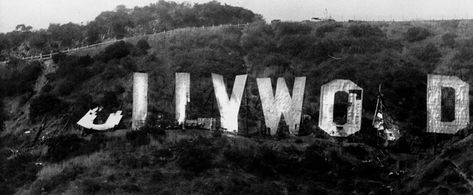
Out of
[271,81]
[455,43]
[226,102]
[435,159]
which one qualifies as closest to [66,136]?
[226,102]

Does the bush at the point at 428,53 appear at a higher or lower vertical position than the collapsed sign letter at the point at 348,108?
higher

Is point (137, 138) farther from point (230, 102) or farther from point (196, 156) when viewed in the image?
point (230, 102)

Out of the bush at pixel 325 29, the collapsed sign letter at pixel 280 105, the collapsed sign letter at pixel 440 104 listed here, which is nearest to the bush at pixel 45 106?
the collapsed sign letter at pixel 280 105

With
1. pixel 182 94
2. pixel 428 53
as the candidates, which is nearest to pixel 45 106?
pixel 182 94

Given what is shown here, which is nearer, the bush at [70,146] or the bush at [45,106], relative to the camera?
the bush at [70,146]

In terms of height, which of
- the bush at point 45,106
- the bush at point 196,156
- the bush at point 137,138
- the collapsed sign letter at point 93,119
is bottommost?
the bush at point 196,156

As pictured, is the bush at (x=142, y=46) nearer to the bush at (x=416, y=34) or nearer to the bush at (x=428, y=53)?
the bush at (x=416, y=34)

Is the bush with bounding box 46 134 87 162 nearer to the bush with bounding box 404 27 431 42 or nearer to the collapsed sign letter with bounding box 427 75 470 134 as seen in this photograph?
the collapsed sign letter with bounding box 427 75 470 134
